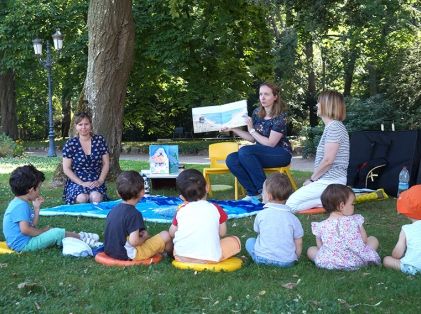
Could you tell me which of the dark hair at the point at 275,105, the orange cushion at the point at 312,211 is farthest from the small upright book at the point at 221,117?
the orange cushion at the point at 312,211

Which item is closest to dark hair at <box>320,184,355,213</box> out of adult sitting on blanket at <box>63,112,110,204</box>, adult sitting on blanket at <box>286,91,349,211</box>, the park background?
the park background

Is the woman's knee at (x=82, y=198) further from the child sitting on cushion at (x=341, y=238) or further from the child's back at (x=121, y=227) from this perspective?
the child sitting on cushion at (x=341, y=238)

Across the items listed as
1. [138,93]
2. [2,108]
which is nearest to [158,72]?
[138,93]

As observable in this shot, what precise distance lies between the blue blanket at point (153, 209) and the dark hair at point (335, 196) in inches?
86.2

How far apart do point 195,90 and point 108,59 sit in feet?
31.3

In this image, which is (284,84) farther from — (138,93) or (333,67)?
(138,93)

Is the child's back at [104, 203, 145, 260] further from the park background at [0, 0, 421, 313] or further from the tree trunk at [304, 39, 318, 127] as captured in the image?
the tree trunk at [304, 39, 318, 127]

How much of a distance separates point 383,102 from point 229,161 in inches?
436

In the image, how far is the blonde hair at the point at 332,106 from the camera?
628cm

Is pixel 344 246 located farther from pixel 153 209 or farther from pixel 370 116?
pixel 370 116

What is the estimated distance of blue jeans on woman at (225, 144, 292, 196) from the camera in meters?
7.13

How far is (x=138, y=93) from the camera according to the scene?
23516 mm

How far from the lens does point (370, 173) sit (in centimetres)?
810

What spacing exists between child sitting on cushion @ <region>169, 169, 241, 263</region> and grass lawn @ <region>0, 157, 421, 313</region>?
17cm
